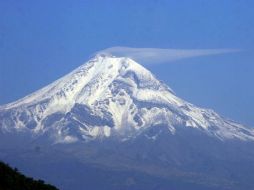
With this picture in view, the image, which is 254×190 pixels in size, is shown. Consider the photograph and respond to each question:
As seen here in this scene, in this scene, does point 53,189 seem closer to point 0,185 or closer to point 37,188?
point 37,188

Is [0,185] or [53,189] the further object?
[53,189]

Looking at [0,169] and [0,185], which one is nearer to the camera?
[0,185]

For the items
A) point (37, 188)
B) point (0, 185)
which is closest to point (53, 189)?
point (37, 188)
